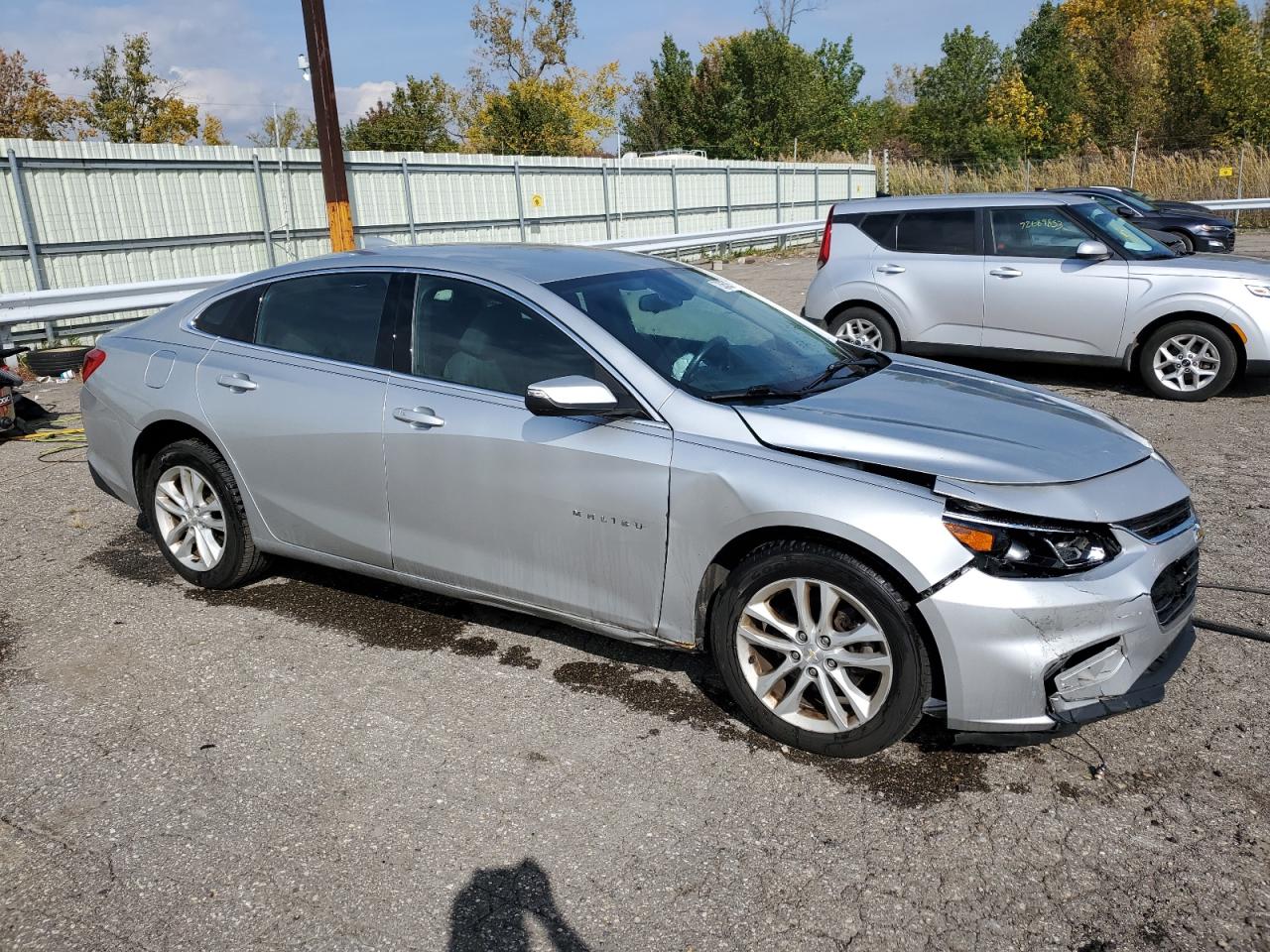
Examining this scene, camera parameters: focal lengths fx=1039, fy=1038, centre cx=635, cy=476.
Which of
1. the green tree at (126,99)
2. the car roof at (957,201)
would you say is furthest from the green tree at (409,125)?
the car roof at (957,201)

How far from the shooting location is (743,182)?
29.2m

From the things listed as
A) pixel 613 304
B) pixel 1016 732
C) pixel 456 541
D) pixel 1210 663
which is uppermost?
pixel 613 304

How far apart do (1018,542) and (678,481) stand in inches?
43.0

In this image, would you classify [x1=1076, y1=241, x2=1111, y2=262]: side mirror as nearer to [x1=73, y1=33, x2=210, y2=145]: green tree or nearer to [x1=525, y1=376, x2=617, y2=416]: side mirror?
[x1=525, y1=376, x2=617, y2=416]: side mirror

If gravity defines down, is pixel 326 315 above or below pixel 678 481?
above

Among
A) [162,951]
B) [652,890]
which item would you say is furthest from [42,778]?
[652,890]

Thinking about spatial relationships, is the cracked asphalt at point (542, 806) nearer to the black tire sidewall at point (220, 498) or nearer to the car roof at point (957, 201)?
the black tire sidewall at point (220, 498)

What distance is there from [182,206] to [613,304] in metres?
13.4

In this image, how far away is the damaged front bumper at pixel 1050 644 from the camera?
304 centimetres

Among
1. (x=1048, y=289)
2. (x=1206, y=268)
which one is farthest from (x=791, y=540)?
(x=1206, y=268)

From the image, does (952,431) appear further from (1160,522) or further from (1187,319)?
(1187,319)

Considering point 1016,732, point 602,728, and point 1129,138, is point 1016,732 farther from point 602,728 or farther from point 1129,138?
point 1129,138

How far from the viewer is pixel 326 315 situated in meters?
4.54

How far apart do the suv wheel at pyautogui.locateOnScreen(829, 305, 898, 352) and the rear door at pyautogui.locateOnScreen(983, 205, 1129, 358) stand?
889 mm
